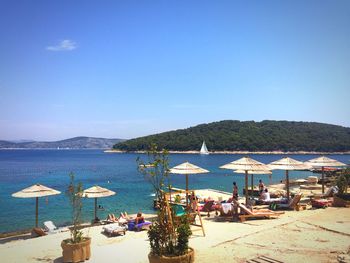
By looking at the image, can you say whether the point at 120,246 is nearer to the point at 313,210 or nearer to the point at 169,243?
the point at 169,243

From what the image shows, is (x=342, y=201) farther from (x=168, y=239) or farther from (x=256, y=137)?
(x=256, y=137)

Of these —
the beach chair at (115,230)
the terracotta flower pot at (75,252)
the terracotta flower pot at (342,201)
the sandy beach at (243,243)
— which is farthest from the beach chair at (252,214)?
the terracotta flower pot at (75,252)

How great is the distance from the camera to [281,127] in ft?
575

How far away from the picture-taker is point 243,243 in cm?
984

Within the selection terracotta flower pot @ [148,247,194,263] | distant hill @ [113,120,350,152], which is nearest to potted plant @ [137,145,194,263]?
terracotta flower pot @ [148,247,194,263]

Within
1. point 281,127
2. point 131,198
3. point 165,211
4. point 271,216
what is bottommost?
point 131,198

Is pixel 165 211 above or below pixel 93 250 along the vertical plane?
above

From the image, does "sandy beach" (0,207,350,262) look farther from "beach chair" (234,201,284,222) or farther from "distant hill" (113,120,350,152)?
"distant hill" (113,120,350,152)

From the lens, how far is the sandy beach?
8.66 meters

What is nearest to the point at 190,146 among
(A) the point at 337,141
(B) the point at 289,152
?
(B) the point at 289,152

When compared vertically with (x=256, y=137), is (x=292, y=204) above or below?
below

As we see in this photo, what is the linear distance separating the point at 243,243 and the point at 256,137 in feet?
510

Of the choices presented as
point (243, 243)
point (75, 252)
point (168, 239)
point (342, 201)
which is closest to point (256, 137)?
point (342, 201)

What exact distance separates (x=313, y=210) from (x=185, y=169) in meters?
6.41
